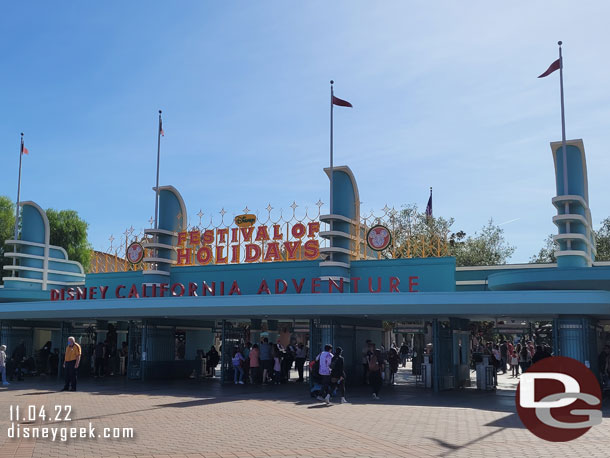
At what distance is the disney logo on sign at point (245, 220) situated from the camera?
95.8 ft

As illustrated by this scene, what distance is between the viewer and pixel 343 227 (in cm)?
2702

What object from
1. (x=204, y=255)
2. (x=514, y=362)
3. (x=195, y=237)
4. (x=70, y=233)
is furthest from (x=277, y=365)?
(x=70, y=233)

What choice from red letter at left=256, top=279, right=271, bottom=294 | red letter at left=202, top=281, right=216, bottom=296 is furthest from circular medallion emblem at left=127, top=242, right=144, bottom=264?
red letter at left=256, top=279, right=271, bottom=294

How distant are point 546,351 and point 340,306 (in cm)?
740

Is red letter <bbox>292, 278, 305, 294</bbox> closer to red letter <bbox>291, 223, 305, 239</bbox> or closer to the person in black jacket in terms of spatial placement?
red letter <bbox>291, 223, 305, 239</bbox>

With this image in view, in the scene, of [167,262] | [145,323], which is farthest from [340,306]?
[167,262]

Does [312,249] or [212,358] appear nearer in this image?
[312,249]

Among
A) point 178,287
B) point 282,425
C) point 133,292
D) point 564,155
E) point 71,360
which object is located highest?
point 564,155

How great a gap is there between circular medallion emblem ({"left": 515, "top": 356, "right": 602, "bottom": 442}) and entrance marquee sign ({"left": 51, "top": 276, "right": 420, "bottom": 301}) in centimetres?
628

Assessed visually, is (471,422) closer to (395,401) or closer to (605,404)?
(395,401)

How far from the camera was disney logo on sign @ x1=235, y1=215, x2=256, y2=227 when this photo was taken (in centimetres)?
2919

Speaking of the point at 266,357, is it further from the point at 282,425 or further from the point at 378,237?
the point at 282,425

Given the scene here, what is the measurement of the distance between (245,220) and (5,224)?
34.8 metres

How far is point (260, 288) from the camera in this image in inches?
1077
